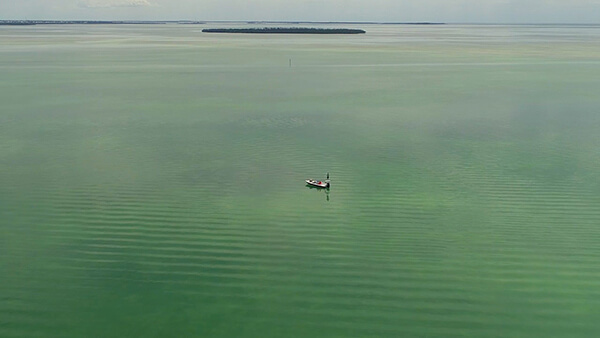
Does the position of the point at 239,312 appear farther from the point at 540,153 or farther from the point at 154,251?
the point at 540,153

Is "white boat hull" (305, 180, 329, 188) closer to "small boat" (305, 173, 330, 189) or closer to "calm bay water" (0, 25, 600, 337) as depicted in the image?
"small boat" (305, 173, 330, 189)

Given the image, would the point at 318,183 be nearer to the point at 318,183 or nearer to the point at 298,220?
the point at 318,183

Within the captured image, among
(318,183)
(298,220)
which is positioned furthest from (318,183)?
(298,220)

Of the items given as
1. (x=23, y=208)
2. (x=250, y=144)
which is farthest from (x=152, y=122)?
(x=23, y=208)

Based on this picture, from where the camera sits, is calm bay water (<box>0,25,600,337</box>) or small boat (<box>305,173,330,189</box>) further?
small boat (<box>305,173,330,189</box>)

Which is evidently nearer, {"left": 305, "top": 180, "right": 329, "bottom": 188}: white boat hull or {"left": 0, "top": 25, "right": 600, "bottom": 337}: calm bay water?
{"left": 0, "top": 25, "right": 600, "bottom": 337}: calm bay water

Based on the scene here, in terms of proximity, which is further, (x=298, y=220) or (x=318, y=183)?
(x=318, y=183)

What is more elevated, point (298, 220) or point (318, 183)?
point (318, 183)

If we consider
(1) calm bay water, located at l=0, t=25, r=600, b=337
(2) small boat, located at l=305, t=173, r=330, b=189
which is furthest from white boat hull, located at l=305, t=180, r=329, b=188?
(1) calm bay water, located at l=0, t=25, r=600, b=337

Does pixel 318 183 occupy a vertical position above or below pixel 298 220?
above
